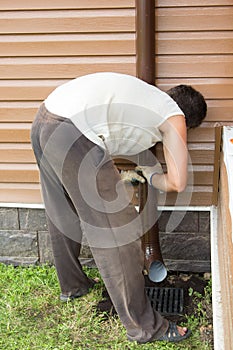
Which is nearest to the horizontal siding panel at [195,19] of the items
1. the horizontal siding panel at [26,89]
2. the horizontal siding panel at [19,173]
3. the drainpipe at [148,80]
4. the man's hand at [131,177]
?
the drainpipe at [148,80]

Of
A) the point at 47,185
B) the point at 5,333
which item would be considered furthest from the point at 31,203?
the point at 5,333

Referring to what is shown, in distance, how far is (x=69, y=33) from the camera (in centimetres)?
344

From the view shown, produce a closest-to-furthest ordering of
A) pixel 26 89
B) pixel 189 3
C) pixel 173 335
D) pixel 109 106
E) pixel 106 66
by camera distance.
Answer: pixel 109 106
pixel 173 335
pixel 189 3
pixel 106 66
pixel 26 89

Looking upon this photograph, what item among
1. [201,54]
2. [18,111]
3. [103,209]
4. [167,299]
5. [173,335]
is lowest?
[167,299]

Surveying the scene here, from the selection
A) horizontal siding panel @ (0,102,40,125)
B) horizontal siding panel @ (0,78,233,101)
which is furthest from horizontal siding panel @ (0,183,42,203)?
horizontal siding panel @ (0,78,233,101)

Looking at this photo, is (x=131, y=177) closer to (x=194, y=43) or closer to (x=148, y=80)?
(x=148, y=80)

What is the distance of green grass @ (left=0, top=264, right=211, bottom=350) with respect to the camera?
3109 millimetres

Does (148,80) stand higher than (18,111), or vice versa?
(148,80)

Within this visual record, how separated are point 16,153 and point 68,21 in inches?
39.4

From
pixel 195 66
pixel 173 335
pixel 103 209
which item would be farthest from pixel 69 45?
pixel 173 335

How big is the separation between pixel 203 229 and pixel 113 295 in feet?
3.37

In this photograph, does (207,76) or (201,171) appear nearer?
(207,76)

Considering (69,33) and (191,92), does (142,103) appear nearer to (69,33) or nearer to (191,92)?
(191,92)

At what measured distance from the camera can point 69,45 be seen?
3463 millimetres
